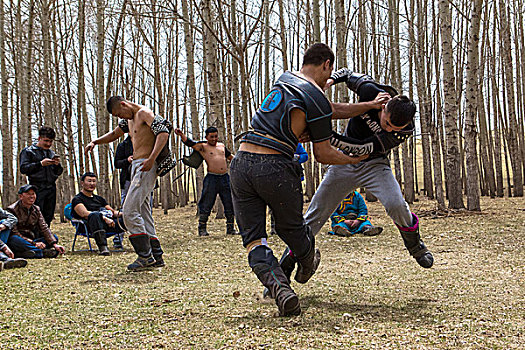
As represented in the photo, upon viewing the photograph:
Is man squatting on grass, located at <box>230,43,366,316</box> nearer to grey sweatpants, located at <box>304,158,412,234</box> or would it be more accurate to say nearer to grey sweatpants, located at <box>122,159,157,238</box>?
grey sweatpants, located at <box>304,158,412,234</box>

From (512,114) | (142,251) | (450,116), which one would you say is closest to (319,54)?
(142,251)

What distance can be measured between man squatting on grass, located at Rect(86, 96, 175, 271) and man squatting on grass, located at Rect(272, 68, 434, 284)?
217 cm

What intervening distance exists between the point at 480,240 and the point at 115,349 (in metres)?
5.66

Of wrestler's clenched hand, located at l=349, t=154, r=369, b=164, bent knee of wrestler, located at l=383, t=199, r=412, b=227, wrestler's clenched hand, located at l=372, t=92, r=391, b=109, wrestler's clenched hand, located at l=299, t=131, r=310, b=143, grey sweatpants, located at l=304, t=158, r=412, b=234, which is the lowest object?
bent knee of wrestler, located at l=383, t=199, r=412, b=227

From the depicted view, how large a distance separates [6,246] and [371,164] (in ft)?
15.3

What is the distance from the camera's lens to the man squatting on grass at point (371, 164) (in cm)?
373

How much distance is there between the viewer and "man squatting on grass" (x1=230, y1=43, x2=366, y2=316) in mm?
3217

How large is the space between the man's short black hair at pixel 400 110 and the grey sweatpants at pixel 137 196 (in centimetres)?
293

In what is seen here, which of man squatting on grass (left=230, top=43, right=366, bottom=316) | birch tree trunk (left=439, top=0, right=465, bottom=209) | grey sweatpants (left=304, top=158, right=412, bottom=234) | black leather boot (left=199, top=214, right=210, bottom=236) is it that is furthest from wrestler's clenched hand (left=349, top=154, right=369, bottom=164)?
birch tree trunk (left=439, top=0, right=465, bottom=209)

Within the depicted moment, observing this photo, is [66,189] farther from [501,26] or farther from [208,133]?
[501,26]

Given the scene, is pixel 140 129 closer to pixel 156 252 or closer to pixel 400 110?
pixel 156 252

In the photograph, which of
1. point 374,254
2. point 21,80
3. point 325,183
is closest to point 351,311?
point 325,183

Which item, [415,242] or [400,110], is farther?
[415,242]

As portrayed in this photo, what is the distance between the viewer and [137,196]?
17.9 ft
